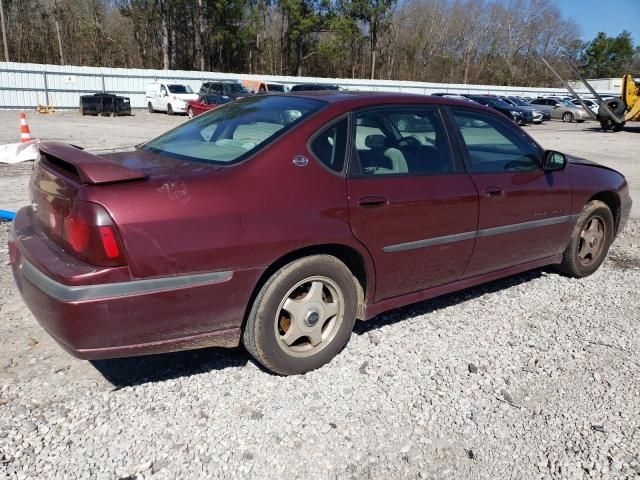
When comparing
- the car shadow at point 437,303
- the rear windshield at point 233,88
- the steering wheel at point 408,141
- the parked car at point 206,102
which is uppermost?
the rear windshield at point 233,88

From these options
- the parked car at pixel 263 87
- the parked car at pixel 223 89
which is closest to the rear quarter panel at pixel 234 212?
the parked car at pixel 263 87

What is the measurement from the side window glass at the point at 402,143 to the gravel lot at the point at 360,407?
3.77 feet

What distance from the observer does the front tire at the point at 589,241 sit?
464 centimetres

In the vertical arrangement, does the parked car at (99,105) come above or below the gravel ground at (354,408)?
above

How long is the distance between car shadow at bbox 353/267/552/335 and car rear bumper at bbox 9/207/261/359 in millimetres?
1276

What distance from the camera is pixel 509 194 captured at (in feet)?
12.6

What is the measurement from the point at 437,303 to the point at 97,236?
2.72 m

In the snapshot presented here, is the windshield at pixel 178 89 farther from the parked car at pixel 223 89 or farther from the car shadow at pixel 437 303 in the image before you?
the car shadow at pixel 437 303

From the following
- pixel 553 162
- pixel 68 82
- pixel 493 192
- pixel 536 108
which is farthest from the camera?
pixel 536 108

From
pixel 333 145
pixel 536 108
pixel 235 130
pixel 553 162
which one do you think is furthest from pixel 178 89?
pixel 333 145

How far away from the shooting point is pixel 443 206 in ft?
11.2

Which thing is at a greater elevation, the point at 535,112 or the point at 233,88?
the point at 233,88

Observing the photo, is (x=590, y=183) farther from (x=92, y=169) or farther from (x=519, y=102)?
(x=519, y=102)

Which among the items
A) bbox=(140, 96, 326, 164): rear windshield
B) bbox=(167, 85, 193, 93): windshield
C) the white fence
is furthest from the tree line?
bbox=(140, 96, 326, 164): rear windshield
